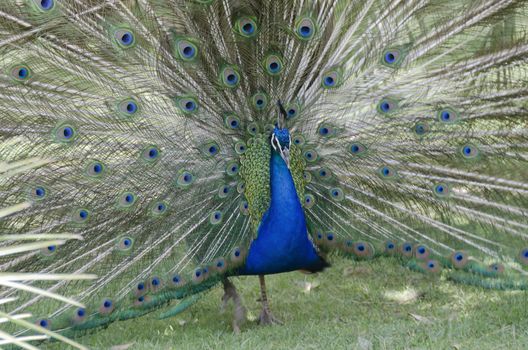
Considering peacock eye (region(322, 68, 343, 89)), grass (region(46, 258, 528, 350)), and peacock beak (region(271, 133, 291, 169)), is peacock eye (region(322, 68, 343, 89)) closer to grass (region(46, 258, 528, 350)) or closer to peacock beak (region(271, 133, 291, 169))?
peacock beak (region(271, 133, 291, 169))

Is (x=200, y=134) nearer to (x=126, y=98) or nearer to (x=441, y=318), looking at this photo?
(x=126, y=98)

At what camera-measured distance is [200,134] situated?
152 inches

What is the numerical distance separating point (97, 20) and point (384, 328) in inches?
83.0

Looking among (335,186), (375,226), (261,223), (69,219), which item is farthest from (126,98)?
(375,226)

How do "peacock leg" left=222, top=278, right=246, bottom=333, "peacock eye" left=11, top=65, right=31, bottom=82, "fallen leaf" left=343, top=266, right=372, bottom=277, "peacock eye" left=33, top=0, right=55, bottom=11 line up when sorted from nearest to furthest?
"peacock eye" left=33, top=0, right=55, bottom=11
"peacock eye" left=11, top=65, right=31, bottom=82
"peacock leg" left=222, top=278, right=246, bottom=333
"fallen leaf" left=343, top=266, right=372, bottom=277

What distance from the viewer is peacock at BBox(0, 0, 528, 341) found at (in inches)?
143

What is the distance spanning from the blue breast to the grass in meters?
0.38

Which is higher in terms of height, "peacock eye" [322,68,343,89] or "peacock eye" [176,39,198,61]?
"peacock eye" [176,39,198,61]

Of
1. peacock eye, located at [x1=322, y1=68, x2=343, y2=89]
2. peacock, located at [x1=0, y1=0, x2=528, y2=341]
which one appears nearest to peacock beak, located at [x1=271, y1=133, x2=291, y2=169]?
peacock, located at [x1=0, y1=0, x2=528, y2=341]

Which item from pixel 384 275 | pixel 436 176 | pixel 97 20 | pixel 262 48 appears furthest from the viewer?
pixel 384 275

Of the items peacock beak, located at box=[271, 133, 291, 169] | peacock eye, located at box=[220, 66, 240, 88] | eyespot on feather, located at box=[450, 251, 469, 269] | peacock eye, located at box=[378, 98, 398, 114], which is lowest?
eyespot on feather, located at box=[450, 251, 469, 269]

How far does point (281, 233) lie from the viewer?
147 inches

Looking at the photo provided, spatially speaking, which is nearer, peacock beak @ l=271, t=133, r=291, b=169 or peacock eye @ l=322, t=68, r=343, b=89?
peacock beak @ l=271, t=133, r=291, b=169

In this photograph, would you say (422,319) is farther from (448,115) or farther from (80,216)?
(80,216)
